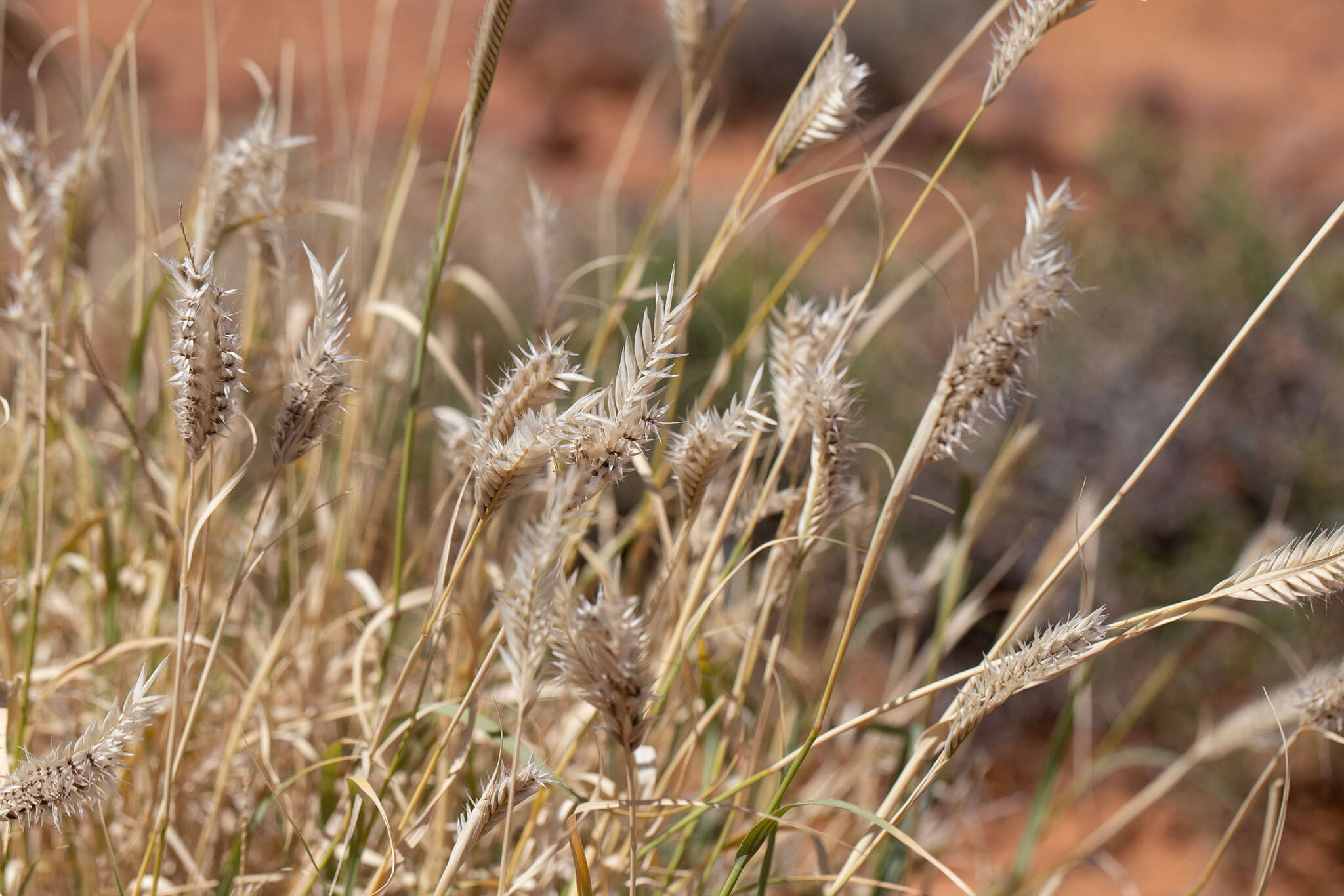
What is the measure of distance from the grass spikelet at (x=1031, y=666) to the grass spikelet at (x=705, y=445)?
191mm

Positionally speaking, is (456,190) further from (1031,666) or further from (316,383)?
(1031,666)

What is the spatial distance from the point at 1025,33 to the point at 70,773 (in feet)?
2.22

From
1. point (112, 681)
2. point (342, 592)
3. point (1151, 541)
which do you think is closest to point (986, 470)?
point (1151, 541)

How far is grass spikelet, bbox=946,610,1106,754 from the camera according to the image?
0.46m

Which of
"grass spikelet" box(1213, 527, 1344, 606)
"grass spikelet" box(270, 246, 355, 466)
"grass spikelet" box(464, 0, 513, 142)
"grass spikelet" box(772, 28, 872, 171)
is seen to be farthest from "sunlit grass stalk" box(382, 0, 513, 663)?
"grass spikelet" box(1213, 527, 1344, 606)

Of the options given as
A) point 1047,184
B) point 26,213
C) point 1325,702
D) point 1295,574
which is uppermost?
point 26,213

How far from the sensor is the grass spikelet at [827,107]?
604 millimetres

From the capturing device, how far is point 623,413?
413mm

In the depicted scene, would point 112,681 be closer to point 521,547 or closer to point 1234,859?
point 521,547

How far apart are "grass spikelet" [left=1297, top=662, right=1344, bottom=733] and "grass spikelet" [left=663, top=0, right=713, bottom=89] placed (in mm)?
689

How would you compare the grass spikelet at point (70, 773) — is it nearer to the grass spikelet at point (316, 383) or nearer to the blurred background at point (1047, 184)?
the grass spikelet at point (316, 383)

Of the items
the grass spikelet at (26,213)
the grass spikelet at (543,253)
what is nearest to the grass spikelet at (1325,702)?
the grass spikelet at (543,253)

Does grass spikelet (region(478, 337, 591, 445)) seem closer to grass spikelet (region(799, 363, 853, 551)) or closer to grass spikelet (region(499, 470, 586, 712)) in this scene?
grass spikelet (region(499, 470, 586, 712))

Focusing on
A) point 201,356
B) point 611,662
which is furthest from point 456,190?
point 611,662
